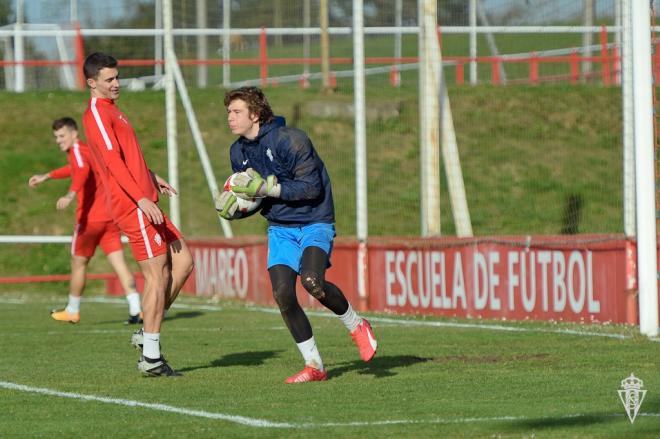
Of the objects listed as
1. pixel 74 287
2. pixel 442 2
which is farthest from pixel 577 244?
pixel 442 2

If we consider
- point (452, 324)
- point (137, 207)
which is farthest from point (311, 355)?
point (452, 324)

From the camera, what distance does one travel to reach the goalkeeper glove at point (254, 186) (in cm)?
930

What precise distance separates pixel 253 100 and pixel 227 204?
0.70m

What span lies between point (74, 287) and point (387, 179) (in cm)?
1015

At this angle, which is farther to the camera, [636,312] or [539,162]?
[539,162]

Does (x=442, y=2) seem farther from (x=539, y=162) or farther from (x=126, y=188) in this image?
(x=126, y=188)

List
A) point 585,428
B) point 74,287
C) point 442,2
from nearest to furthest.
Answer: point 585,428
point 74,287
point 442,2

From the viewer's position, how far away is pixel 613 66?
87.6ft

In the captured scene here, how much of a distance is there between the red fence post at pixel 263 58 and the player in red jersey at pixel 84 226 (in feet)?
35.2

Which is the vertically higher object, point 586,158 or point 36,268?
point 586,158

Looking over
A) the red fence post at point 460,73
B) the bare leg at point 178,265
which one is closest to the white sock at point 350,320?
the bare leg at point 178,265

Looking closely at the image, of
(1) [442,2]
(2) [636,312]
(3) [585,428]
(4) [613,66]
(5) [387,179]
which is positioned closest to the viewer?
(3) [585,428]

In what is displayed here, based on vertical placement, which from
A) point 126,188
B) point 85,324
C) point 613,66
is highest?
point 613,66

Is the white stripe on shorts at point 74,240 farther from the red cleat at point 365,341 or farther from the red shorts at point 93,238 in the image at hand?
the red cleat at point 365,341
